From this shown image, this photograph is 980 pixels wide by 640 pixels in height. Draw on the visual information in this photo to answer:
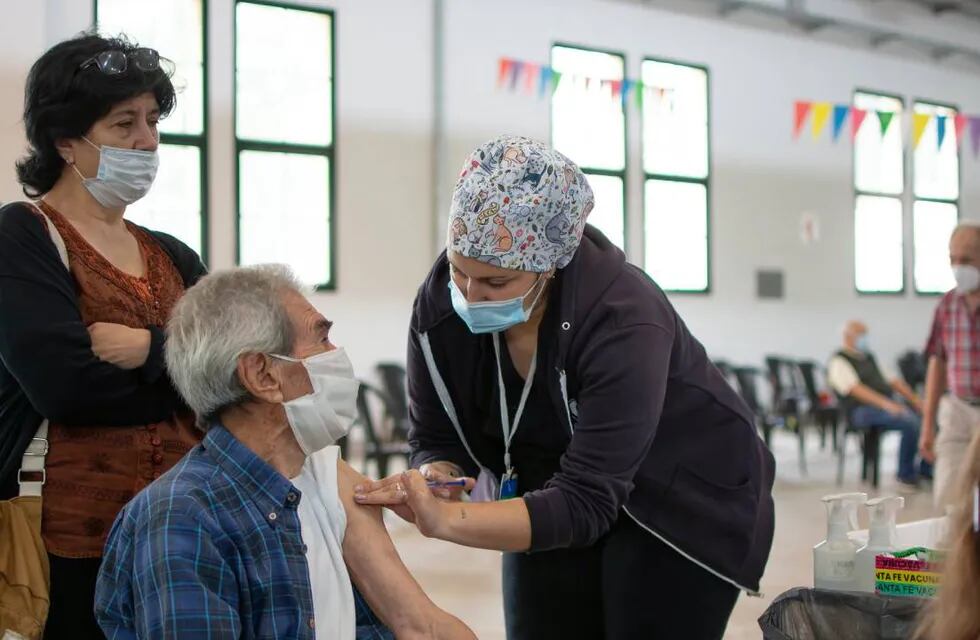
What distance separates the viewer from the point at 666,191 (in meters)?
8.73

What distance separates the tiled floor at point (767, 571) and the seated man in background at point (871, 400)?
21 cm

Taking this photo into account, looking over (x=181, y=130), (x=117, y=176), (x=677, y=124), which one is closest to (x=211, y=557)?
(x=117, y=176)

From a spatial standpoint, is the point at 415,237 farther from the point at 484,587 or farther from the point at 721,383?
the point at 721,383

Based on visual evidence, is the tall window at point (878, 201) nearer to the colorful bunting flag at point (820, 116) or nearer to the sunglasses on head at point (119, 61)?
the colorful bunting flag at point (820, 116)

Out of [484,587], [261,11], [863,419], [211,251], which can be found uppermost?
Result: [261,11]

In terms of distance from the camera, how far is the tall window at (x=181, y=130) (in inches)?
259

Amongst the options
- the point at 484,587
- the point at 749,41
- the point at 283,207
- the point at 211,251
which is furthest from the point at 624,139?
the point at 484,587

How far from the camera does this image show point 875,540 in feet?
5.37

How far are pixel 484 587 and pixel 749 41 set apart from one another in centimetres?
659

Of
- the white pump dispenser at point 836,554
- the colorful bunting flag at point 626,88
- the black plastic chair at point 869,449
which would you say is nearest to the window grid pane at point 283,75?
the colorful bunting flag at point 626,88

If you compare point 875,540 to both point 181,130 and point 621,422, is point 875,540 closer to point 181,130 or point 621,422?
point 621,422

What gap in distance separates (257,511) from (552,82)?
264 inches

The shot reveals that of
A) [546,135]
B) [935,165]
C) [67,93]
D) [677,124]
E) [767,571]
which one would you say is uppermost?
[677,124]

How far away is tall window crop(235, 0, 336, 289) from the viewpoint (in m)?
6.89
